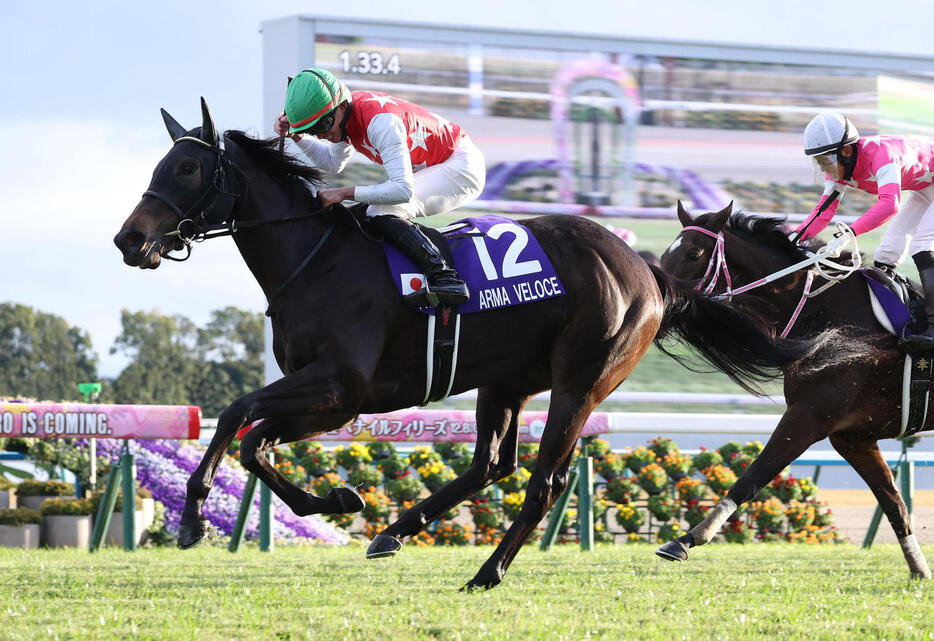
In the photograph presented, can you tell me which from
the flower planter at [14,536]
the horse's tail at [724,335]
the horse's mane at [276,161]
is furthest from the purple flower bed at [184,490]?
the horse's mane at [276,161]

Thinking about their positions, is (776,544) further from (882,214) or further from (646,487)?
(882,214)

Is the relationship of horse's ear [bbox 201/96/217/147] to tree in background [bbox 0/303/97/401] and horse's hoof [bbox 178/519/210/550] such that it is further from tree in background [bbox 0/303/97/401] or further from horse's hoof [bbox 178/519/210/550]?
tree in background [bbox 0/303/97/401]

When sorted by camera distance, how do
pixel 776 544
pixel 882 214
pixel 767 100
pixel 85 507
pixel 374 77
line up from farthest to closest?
pixel 767 100
pixel 374 77
pixel 776 544
pixel 85 507
pixel 882 214

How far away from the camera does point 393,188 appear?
404cm

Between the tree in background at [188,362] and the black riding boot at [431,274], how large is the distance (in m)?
40.6

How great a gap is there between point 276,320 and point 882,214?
2656mm

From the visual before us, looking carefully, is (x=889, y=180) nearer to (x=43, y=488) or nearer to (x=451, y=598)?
(x=451, y=598)

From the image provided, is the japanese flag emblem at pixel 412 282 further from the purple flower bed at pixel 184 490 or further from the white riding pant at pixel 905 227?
the purple flower bed at pixel 184 490

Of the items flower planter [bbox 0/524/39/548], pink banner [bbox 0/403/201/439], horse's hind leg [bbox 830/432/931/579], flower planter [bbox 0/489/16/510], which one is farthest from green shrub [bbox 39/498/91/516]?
horse's hind leg [bbox 830/432/931/579]

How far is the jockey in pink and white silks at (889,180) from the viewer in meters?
4.84

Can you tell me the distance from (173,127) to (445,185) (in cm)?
108

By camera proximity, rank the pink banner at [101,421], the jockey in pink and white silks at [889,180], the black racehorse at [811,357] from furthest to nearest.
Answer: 1. the pink banner at [101,421]
2. the jockey in pink and white silks at [889,180]
3. the black racehorse at [811,357]

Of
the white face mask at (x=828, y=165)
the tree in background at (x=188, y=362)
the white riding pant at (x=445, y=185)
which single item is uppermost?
the white face mask at (x=828, y=165)

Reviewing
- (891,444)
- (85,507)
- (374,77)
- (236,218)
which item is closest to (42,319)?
(374,77)
